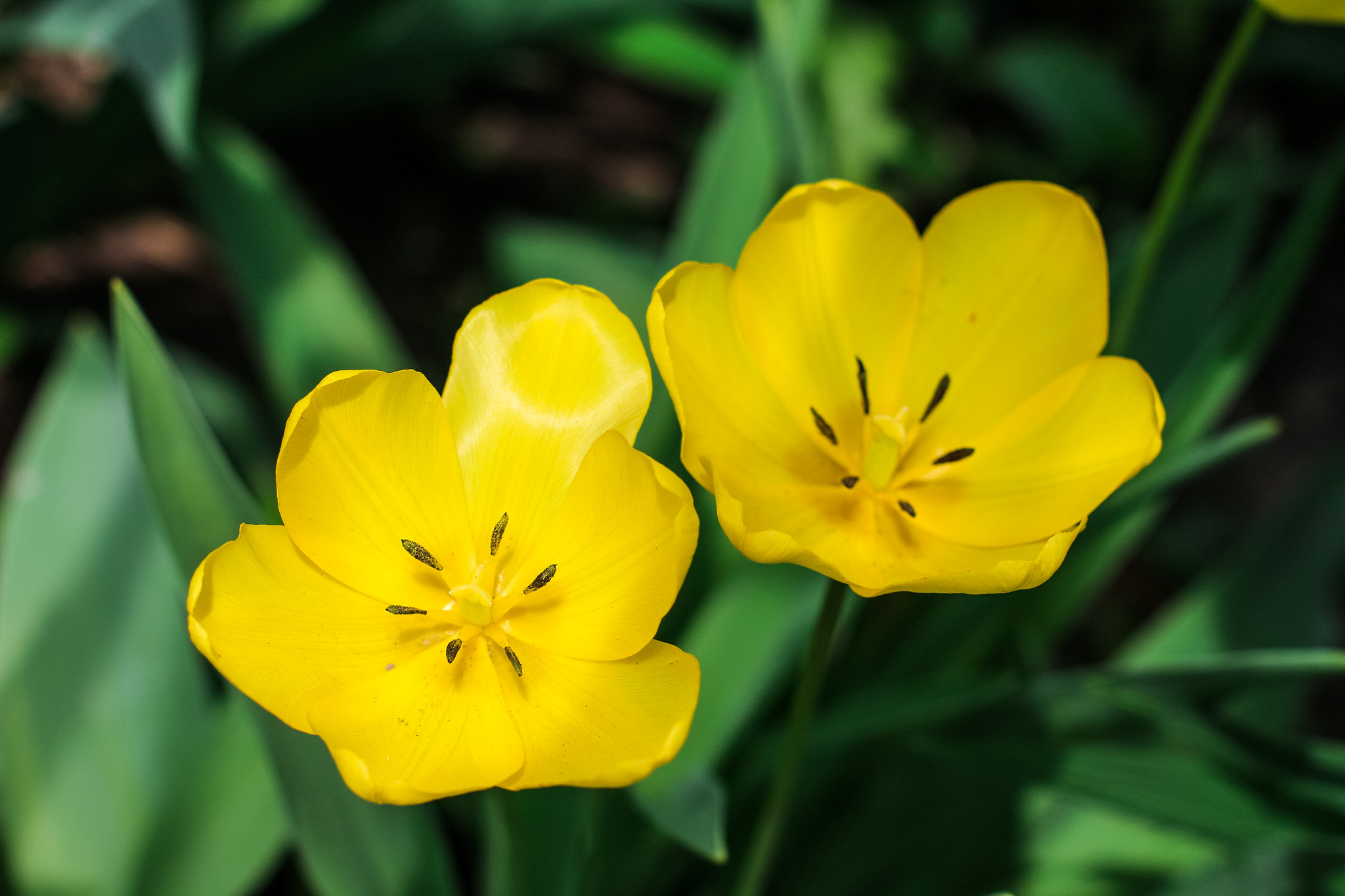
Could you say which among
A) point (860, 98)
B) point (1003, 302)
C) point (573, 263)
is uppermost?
point (1003, 302)

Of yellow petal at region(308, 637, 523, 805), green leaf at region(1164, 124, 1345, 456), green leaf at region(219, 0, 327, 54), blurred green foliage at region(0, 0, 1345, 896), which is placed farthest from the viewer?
green leaf at region(219, 0, 327, 54)

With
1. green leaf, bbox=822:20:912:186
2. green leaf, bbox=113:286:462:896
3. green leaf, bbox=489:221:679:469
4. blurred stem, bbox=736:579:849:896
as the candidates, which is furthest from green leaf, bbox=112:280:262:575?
green leaf, bbox=822:20:912:186

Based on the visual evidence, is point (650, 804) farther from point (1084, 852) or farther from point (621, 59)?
point (621, 59)


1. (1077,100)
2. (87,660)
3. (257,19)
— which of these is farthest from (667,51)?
(87,660)

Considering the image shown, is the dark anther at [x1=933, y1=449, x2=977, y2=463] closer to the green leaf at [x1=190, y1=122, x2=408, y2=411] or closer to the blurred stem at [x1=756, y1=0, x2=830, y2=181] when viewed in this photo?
the blurred stem at [x1=756, y1=0, x2=830, y2=181]

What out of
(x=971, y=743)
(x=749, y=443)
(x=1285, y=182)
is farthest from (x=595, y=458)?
(x=1285, y=182)

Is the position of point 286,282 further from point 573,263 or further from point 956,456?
point 956,456

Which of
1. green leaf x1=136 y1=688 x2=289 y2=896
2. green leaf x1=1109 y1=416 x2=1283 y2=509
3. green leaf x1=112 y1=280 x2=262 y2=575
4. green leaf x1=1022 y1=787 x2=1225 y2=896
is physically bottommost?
green leaf x1=1022 y1=787 x2=1225 y2=896
